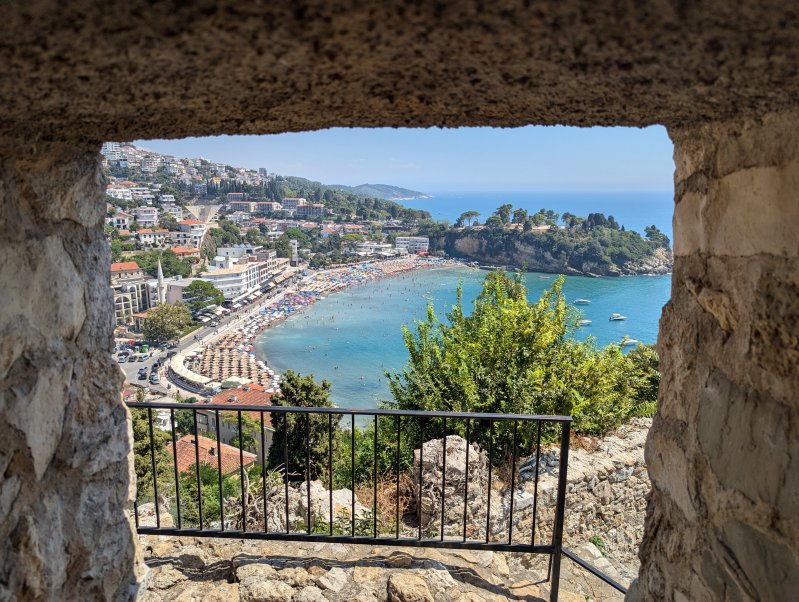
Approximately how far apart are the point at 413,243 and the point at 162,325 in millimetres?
44662

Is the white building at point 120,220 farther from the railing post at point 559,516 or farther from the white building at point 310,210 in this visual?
the railing post at point 559,516

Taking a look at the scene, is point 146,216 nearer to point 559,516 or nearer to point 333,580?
point 333,580

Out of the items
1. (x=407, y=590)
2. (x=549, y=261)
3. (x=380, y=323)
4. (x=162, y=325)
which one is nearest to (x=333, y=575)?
(x=407, y=590)

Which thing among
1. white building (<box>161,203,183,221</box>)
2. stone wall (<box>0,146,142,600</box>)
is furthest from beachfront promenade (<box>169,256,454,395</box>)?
white building (<box>161,203,183,221</box>)

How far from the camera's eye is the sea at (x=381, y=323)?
3450 cm

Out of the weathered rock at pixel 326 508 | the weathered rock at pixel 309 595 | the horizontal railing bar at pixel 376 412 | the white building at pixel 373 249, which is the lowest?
the white building at pixel 373 249

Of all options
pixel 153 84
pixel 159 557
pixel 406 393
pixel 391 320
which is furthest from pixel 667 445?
pixel 391 320

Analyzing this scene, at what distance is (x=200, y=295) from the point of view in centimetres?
Answer: 5019

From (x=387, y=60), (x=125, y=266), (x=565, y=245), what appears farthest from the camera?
(x=565, y=245)

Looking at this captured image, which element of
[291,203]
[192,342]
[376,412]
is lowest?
[192,342]

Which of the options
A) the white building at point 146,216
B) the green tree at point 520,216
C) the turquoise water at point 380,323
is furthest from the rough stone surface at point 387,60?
the white building at point 146,216

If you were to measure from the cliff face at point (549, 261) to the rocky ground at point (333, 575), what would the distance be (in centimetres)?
5090

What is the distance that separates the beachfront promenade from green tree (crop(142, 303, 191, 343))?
65.2 inches

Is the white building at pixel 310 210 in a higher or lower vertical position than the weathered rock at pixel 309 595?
higher
